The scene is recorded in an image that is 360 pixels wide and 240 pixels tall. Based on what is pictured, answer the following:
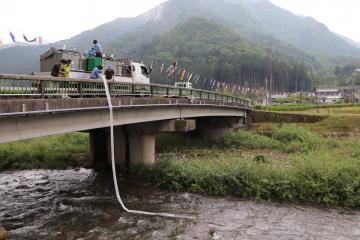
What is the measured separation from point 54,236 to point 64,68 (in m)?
7.93

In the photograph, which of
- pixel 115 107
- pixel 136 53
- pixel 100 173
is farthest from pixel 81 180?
pixel 136 53

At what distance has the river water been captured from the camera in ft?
48.8

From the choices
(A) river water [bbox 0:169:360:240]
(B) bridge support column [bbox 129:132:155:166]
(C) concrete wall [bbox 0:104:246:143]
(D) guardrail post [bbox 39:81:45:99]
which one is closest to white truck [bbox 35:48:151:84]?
(C) concrete wall [bbox 0:104:246:143]

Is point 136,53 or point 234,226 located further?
point 136,53

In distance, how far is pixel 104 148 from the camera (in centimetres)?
2747

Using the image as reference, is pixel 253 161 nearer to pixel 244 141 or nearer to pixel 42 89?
pixel 244 141

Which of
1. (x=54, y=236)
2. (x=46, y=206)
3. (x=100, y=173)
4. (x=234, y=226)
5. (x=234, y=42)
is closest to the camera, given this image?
(x=54, y=236)

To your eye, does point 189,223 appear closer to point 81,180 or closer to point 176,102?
point 81,180

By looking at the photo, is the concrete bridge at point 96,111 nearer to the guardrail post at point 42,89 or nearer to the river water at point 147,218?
the guardrail post at point 42,89

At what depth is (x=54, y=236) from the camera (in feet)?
46.4

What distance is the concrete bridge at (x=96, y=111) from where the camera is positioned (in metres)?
12.7

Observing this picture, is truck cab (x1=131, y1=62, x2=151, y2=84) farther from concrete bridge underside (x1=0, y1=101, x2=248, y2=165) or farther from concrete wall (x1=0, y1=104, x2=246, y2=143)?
concrete wall (x1=0, y1=104, x2=246, y2=143)

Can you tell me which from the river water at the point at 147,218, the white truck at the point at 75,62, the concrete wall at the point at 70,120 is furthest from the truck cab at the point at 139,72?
the river water at the point at 147,218

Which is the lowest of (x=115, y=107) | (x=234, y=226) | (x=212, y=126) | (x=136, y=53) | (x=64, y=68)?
(x=234, y=226)
